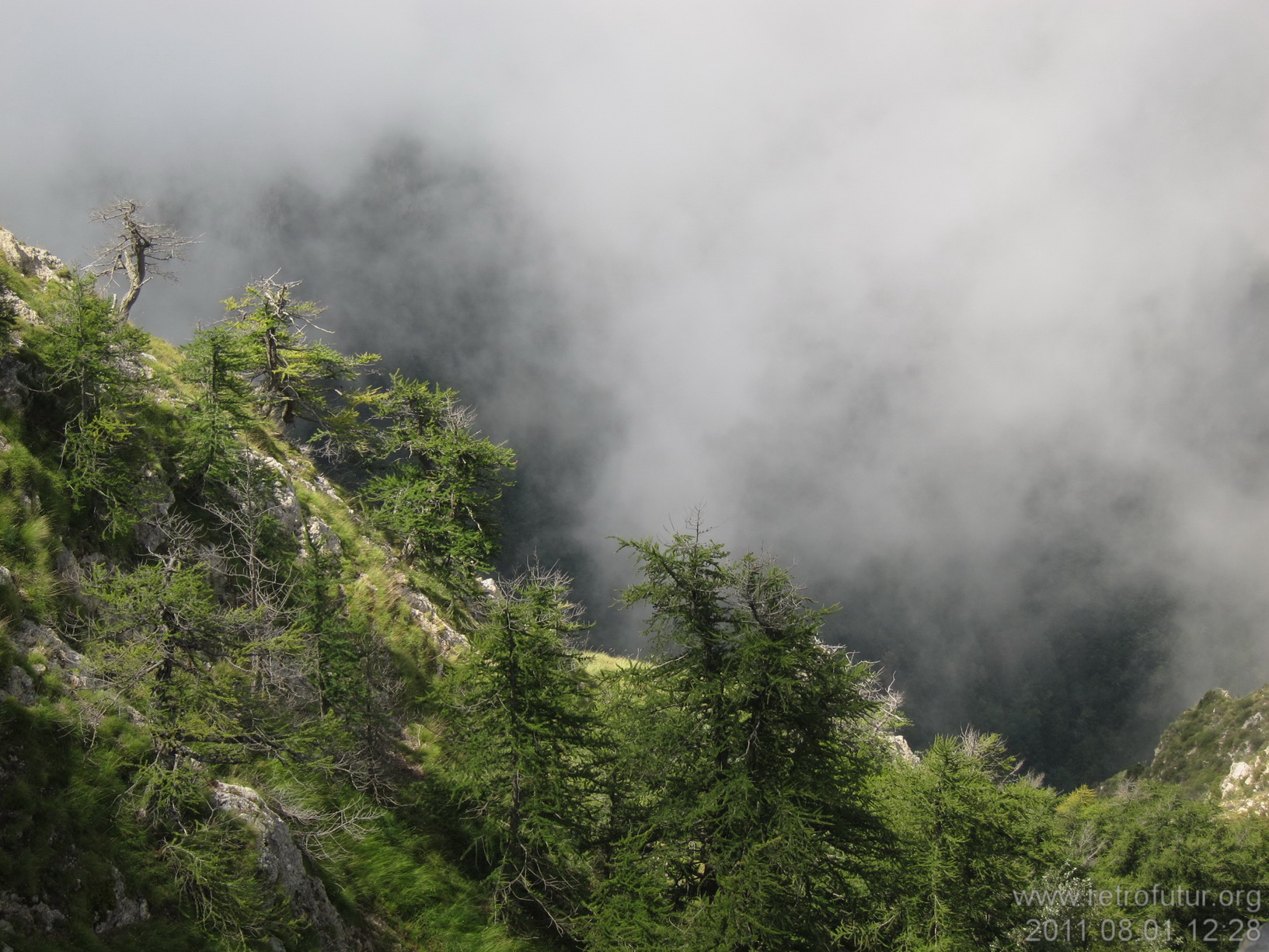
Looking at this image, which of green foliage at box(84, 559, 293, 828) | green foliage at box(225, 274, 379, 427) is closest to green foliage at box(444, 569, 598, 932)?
green foliage at box(84, 559, 293, 828)

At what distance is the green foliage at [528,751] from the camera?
15.4m

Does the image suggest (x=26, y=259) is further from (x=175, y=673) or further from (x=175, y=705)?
(x=175, y=705)

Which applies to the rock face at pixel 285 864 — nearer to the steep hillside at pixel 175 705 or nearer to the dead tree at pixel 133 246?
the steep hillside at pixel 175 705

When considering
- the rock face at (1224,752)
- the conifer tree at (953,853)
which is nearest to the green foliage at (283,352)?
the conifer tree at (953,853)

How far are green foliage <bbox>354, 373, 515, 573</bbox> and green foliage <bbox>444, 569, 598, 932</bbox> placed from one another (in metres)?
10.4

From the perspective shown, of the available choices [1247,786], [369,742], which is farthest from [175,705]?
[1247,786]

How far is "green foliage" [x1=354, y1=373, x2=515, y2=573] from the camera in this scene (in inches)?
1040

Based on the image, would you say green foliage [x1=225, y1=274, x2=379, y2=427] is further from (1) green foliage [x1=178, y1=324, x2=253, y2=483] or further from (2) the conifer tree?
(2) the conifer tree

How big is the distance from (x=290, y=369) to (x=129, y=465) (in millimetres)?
12706

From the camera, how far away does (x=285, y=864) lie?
38.7 ft

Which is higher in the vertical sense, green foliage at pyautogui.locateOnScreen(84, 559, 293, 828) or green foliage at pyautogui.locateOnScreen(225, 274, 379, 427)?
green foliage at pyautogui.locateOnScreen(225, 274, 379, 427)

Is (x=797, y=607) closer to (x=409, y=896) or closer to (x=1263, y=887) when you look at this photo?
(x=409, y=896)

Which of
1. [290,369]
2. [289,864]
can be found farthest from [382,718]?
[290,369]

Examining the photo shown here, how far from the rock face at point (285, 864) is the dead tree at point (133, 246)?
68.7ft
